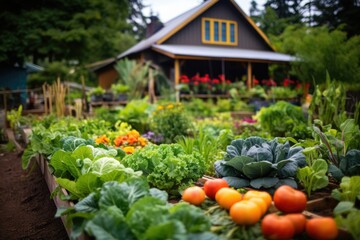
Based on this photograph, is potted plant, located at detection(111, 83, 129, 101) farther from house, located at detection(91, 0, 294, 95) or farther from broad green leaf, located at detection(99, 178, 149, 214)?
broad green leaf, located at detection(99, 178, 149, 214)

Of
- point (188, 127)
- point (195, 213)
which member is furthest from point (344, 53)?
point (195, 213)

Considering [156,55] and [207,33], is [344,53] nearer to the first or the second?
[207,33]

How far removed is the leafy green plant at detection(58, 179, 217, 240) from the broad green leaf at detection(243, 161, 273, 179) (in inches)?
30.0

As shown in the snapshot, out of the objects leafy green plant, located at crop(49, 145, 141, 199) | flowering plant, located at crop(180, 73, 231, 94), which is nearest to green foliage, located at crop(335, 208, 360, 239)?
leafy green plant, located at crop(49, 145, 141, 199)

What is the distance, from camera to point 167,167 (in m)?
2.49

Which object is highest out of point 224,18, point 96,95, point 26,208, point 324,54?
point 224,18

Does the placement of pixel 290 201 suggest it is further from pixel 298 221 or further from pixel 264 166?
pixel 264 166

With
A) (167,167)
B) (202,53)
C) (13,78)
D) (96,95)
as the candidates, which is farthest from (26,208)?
(13,78)

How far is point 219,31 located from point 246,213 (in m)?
16.0

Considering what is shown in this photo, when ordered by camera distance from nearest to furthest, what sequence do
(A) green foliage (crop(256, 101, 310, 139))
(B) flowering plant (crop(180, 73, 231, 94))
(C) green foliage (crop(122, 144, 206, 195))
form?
(C) green foliage (crop(122, 144, 206, 195))
(A) green foliage (crop(256, 101, 310, 139))
(B) flowering plant (crop(180, 73, 231, 94))

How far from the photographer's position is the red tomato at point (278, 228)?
60.6 inches

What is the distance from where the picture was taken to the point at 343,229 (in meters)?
1.63

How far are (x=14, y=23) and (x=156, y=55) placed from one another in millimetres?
7737

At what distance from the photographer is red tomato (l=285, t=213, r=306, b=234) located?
5.44 ft
